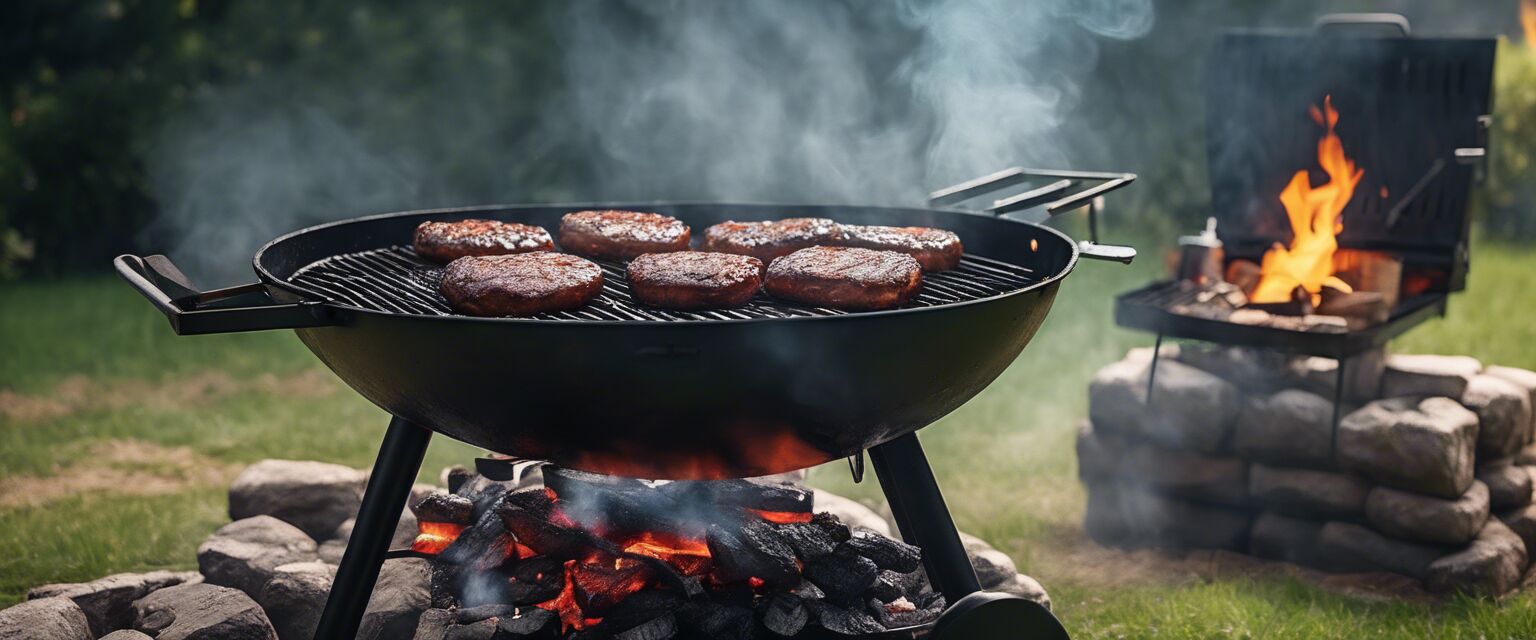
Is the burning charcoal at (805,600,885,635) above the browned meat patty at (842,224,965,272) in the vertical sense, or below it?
below

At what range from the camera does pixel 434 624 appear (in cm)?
285

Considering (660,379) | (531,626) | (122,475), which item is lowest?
(122,475)

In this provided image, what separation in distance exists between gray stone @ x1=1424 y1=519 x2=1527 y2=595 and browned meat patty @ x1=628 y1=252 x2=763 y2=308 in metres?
2.57

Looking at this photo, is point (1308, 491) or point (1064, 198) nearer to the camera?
point (1064, 198)

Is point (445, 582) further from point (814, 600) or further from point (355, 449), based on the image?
point (355, 449)

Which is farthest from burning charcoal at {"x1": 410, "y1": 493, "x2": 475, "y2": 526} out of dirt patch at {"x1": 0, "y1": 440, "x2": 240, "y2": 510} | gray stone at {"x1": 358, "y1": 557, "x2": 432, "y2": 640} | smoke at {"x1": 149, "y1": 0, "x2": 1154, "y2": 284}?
smoke at {"x1": 149, "y1": 0, "x2": 1154, "y2": 284}

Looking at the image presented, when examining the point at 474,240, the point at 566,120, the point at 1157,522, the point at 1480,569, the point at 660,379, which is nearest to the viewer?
the point at 660,379

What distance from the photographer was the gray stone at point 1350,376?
4246 mm

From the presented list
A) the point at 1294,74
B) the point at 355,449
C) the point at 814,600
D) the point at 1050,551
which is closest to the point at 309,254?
the point at 814,600

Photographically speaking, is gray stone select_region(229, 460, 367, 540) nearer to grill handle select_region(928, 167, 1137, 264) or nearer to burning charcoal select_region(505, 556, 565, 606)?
burning charcoal select_region(505, 556, 565, 606)

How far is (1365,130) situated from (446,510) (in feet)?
11.9

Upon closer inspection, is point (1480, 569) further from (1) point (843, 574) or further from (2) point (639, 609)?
(2) point (639, 609)

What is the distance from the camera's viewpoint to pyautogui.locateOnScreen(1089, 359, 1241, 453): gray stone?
4.27 meters

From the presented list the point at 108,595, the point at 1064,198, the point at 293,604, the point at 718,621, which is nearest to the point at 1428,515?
the point at 1064,198
